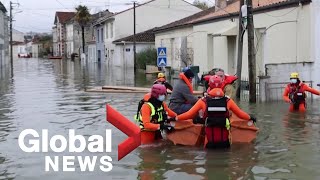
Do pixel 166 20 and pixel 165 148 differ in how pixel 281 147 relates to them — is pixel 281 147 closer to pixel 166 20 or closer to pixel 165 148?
pixel 165 148

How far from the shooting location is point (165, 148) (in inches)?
405

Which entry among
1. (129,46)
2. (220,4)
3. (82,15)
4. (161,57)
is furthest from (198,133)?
(82,15)

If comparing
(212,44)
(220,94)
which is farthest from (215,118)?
(212,44)

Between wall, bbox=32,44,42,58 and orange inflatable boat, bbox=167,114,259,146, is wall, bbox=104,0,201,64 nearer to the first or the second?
orange inflatable boat, bbox=167,114,259,146

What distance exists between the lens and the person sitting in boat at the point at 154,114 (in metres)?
10.1

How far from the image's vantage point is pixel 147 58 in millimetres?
47031

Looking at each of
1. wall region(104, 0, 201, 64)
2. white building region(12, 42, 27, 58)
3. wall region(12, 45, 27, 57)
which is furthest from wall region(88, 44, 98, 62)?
wall region(12, 45, 27, 57)

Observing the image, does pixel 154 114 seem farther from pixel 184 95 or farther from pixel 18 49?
pixel 18 49

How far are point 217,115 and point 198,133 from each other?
1.02m

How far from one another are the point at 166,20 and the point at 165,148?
1926 inches

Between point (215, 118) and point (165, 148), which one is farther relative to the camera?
point (165, 148)

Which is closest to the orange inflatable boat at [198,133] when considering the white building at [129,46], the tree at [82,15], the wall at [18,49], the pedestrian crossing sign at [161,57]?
the pedestrian crossing sign at [161,57]

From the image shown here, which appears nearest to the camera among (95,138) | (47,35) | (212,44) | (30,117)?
(95,138)

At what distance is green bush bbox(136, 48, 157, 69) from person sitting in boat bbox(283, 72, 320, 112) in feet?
101
